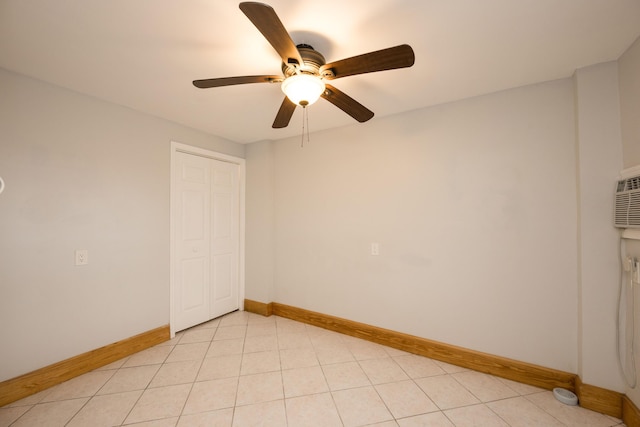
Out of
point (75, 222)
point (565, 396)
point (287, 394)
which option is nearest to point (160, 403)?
point (287, 394)

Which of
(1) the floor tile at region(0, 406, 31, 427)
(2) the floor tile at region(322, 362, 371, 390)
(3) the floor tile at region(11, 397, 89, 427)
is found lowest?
(2) the floor tile at region(322, 362, 371, 390)

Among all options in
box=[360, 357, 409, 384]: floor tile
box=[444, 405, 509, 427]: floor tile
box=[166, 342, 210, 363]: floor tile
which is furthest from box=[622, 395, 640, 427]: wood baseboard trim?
box=[166, 342, 210, 363]: floor tile

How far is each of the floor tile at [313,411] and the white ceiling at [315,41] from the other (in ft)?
8.01

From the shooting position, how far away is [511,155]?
220cm

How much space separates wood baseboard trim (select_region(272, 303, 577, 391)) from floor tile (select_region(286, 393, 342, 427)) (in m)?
1.00

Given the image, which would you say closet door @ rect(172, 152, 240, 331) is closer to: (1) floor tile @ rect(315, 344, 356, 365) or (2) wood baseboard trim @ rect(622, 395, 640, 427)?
(1) floor tile @ rect(315, 344, 356, 365)

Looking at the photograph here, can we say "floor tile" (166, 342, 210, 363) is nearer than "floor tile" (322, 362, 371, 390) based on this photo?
No

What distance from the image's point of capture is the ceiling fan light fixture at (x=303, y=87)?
1.52 m

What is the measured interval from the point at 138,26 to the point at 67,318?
232 cm

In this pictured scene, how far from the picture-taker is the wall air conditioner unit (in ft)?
5.21

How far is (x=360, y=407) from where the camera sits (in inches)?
72.3

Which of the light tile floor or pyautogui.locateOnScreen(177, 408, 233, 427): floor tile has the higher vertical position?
pyautogui.locateOnScreen(177, 408, 233, 427): floor tile

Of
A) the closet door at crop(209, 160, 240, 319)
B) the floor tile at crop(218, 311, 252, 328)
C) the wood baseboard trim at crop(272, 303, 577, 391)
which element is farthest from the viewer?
the closet door at crop(209, 160, 240, 319)

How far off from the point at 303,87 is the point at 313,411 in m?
2.15
